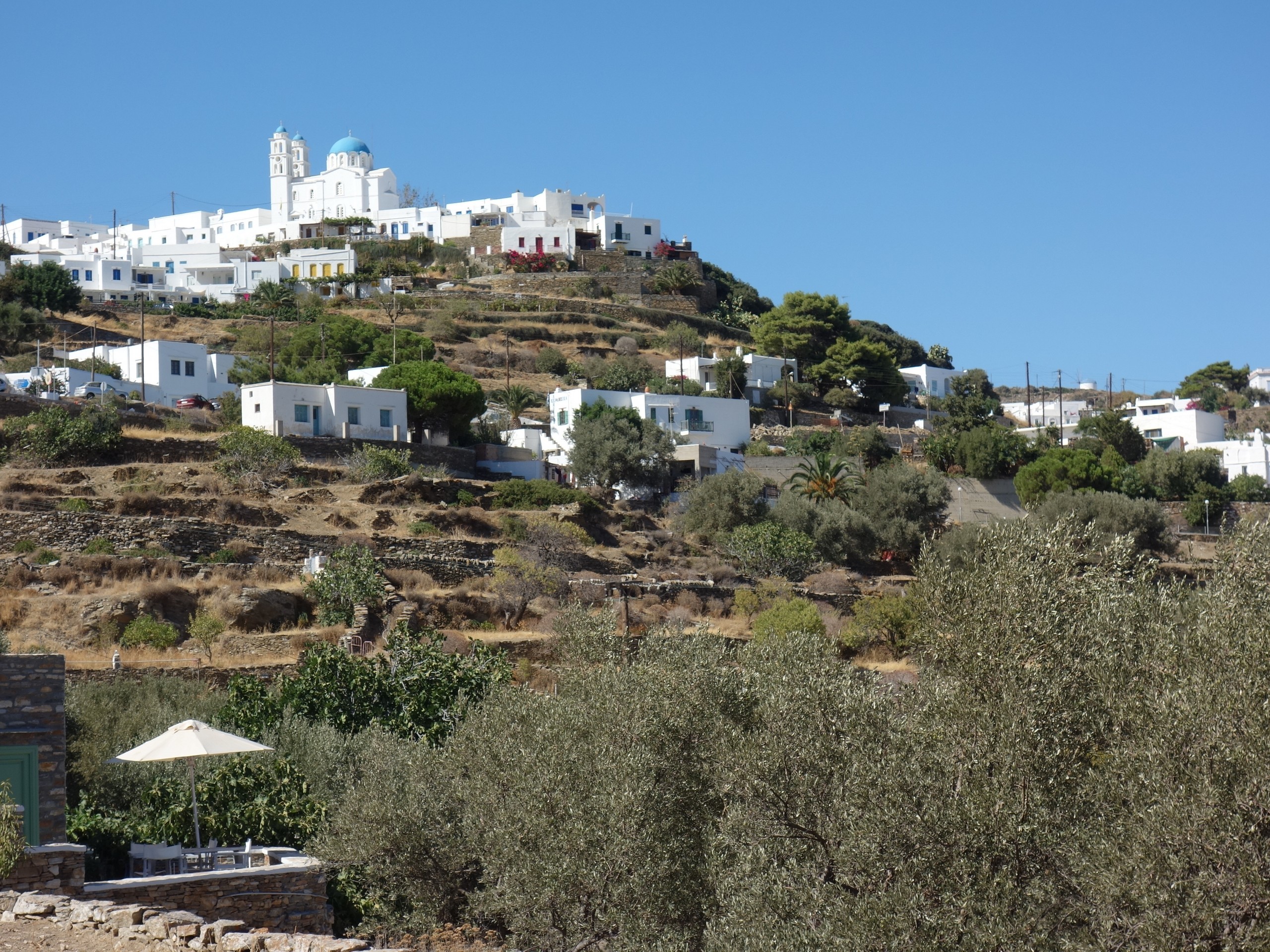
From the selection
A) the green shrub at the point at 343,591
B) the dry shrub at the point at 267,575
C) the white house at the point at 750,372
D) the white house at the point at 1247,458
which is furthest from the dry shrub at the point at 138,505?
the white house at the point at 1247,458

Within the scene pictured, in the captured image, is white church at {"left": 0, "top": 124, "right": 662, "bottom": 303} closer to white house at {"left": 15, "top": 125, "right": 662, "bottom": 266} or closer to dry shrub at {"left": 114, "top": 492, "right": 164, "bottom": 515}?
white house at {"left": 15, "top": 125, "right": 662, "bottom": 266}

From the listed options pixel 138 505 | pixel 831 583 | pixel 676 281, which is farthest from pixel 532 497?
pixel 676 281

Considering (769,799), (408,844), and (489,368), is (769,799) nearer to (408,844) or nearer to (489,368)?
(408,844)

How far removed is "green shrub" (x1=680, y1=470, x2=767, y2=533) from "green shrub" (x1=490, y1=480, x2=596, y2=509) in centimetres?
348

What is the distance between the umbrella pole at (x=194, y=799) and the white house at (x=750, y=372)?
46.8 m

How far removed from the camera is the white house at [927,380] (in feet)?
251

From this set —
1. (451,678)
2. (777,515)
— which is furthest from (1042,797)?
(777,515)

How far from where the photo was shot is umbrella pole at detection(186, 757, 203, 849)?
15.6 meters

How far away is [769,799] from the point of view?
48.6 ft

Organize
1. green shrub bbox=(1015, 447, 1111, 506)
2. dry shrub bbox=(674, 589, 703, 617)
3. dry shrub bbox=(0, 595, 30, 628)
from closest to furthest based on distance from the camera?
dry shrub bbox=(0, 595, 30, 628) → dry shrub bbox=(674, 589, 703, 617) → green shrub bbox=(1015, 447, 1111, 506)

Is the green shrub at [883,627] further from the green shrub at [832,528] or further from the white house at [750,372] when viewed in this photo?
the white house at [750,372]

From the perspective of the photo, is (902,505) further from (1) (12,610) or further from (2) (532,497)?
(1) (12,610)

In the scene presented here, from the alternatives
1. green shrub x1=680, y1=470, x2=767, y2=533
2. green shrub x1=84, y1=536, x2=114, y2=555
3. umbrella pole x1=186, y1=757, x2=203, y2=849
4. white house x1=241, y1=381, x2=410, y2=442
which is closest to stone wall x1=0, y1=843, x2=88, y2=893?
umbrella pole x1=186, y1=757, x2=203, y2=849

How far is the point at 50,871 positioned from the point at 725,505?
31.7 meters
